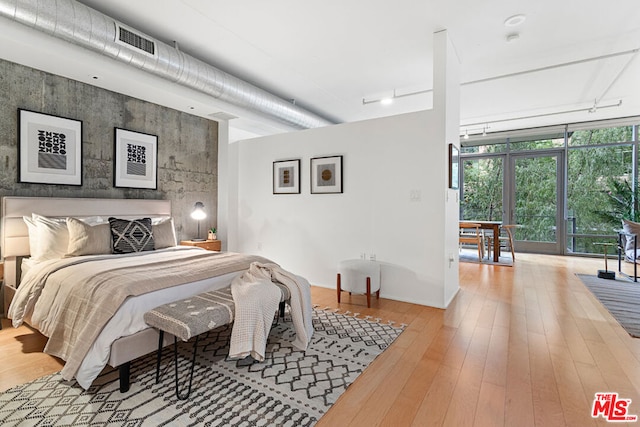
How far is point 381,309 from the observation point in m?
3.62

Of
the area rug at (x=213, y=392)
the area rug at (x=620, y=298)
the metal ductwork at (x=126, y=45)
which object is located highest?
the metal ductwork at (x=126, y=45)

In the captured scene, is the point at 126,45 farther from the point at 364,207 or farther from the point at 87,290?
the point at 364,207

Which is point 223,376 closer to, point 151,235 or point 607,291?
point 151,235

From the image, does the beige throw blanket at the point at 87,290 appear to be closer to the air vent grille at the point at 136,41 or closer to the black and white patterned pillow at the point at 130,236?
the black and white patterned pillow at the point at 130,236

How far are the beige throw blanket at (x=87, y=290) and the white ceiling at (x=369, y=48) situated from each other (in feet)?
7.09

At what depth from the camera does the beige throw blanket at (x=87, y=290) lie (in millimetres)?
2041

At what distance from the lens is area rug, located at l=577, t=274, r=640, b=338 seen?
321cm

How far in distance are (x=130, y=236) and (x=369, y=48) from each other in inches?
144

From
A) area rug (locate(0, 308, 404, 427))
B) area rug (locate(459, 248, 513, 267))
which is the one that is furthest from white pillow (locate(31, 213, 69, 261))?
area rug (locate(459, 248, 513, 267))

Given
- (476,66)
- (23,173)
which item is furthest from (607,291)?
(23,173)

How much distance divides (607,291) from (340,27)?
4.97m

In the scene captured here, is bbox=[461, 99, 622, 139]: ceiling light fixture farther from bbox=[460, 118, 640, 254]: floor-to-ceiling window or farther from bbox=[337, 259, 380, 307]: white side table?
bbox=[337, 259, 380, 307]: white side table

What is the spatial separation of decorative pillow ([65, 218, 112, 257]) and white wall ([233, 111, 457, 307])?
224 centimetres

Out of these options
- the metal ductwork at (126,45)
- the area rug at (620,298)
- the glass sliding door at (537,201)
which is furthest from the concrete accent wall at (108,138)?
the glass sliding door at (537,201)
